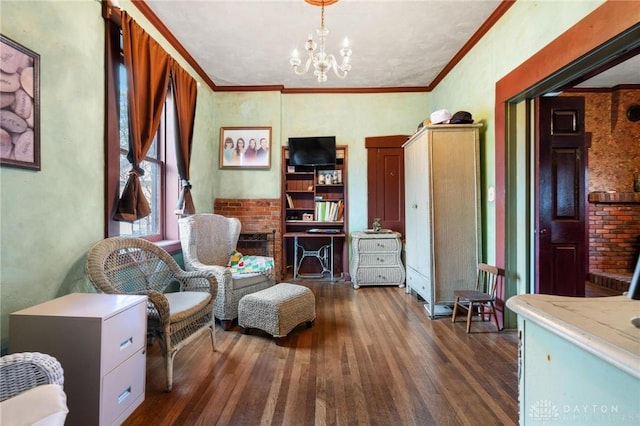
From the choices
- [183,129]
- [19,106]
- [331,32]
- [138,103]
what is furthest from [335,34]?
[19,106]

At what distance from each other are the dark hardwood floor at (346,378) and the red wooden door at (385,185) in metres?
1.81

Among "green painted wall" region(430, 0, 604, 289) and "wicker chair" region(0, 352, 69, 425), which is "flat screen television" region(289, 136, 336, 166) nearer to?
"green painted wall" region(430, 0, 604, 289)

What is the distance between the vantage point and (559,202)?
7.95 ft

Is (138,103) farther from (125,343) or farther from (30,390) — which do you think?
(30,390)

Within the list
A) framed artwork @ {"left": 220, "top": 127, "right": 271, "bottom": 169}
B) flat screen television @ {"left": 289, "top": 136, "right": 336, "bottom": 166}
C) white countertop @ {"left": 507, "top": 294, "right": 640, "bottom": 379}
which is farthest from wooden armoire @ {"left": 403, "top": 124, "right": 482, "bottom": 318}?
framed artwork @ {"left": 220, "top": 127, "right": 271, "bottom": 169}

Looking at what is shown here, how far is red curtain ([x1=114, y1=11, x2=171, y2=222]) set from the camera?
83.0 inches

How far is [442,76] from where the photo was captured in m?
3.77

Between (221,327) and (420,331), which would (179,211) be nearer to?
(221,327)

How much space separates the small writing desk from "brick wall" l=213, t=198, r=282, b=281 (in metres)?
0.24

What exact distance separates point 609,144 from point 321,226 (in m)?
4.28

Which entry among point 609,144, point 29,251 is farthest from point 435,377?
point 609,144

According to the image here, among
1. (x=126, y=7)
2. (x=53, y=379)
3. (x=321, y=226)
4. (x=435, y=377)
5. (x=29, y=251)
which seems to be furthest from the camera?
(x=321, y=226)

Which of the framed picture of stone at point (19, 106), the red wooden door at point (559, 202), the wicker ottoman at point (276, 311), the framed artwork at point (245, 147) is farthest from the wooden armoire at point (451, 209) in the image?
the framed picture of stone at point (19, 106)

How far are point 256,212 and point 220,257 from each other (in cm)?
124
